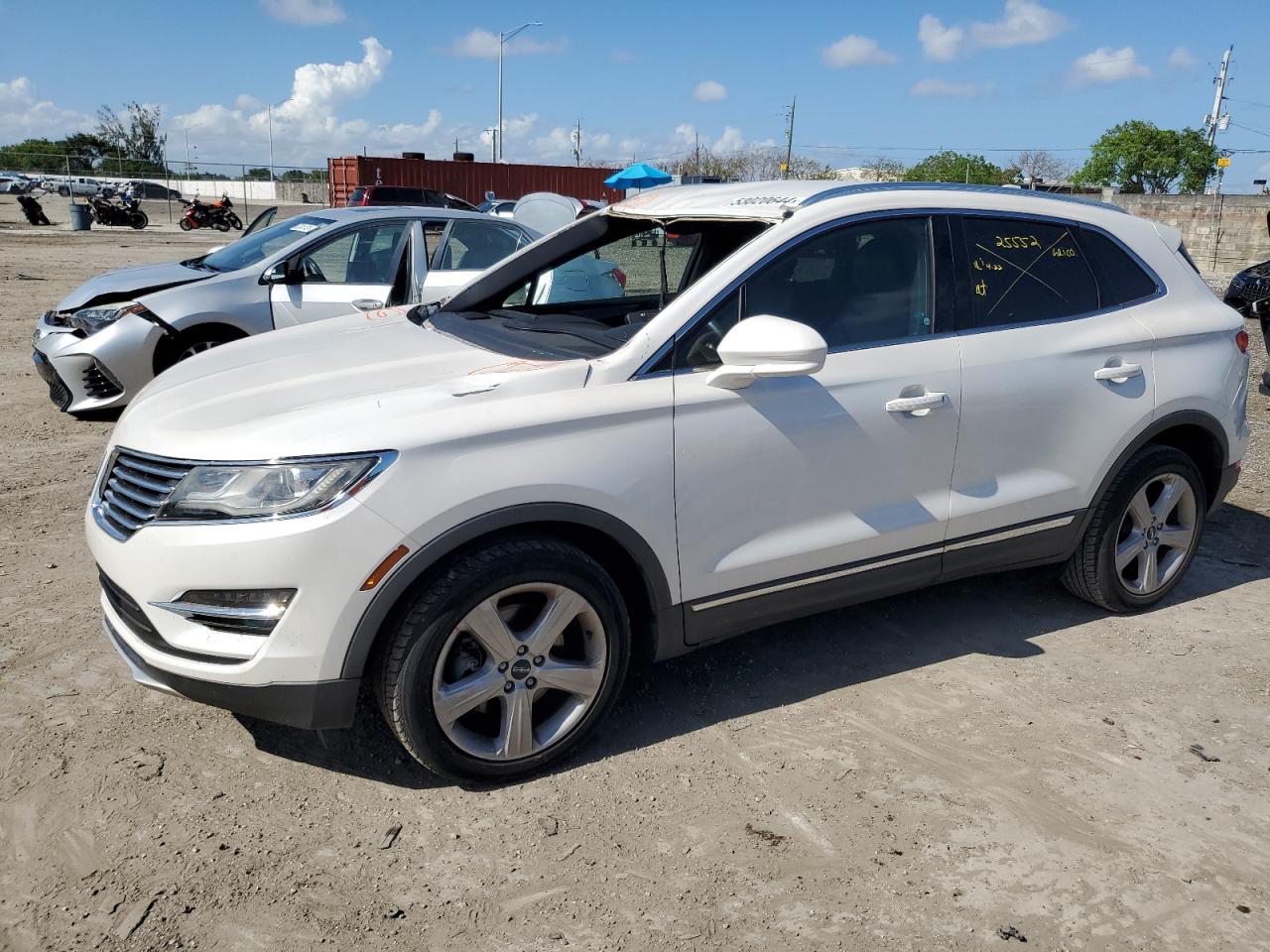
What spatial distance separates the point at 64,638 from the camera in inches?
161

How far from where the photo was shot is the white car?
721 cm

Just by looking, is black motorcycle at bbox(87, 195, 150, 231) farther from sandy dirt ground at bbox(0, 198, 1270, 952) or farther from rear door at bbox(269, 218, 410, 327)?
sandy dirt ground at bbox(0, 198, 1270, 952)

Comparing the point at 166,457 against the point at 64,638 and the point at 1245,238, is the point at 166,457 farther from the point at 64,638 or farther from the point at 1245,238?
the point at 1245,238

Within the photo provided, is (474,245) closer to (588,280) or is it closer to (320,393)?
(588,280)

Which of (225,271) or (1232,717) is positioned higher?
(225,271)

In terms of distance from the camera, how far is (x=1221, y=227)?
1439 inches

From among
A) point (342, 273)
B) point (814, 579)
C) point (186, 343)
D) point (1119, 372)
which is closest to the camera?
point (814, 579)

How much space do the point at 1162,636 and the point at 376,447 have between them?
11.3 ft

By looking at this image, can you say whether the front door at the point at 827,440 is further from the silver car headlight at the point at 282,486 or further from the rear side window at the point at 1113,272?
the silver car headlight at the point at 282,486

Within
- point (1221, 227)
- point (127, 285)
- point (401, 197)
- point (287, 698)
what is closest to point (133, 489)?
point (287, 698)

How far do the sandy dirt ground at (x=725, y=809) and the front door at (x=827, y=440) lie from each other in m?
0.49

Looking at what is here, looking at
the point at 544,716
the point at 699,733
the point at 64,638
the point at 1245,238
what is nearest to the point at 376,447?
the point at 544,716

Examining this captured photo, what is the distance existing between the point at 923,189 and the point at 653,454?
1.62 metres

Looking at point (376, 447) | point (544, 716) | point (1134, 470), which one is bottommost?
point (544, 716)
